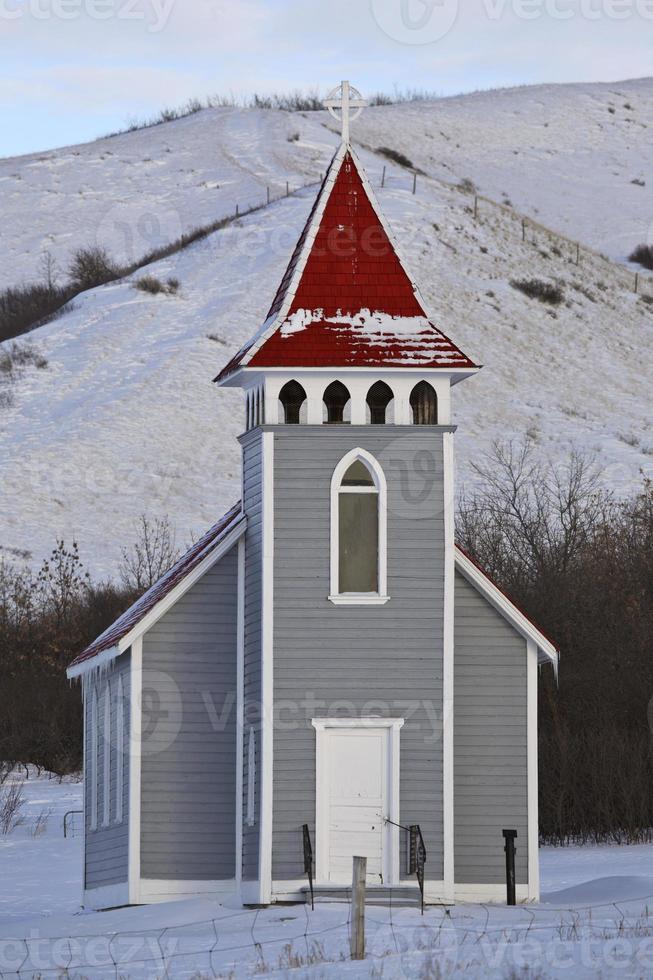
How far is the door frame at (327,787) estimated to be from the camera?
71.5 feet

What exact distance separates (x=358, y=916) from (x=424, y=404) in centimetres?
783

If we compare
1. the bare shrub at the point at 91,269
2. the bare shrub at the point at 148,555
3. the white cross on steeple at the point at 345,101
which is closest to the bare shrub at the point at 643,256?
the bare shrub at the point at 91,269

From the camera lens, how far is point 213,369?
67.9 metres

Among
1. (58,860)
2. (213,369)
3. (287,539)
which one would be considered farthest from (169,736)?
(213,369)

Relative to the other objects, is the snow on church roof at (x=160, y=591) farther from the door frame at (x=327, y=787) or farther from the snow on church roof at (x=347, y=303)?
the door frame at (x=327, y=787)

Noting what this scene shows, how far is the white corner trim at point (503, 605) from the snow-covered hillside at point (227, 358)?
34465 mm

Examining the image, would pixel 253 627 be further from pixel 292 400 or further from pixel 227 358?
pixel 227 358

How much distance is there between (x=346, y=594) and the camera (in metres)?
22.2

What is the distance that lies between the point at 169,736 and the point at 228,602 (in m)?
1.96

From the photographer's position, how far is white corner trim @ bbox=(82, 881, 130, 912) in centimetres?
2365

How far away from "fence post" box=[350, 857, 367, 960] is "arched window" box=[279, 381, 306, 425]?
7.26 metres

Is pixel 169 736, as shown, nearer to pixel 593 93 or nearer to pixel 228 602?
pixel 228 602

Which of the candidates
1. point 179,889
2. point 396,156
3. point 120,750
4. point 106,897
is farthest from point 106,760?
point 396,156

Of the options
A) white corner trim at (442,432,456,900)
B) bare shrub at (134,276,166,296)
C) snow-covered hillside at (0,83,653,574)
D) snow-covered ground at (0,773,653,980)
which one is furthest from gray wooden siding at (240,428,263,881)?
bare shrub at (134,276,166,296)
